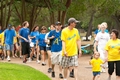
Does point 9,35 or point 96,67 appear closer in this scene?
point 96,67

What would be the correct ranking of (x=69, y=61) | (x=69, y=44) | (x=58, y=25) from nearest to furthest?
1. (x=69, y=44)
2. (x=69, y=61)
3. (x=58, y=25)

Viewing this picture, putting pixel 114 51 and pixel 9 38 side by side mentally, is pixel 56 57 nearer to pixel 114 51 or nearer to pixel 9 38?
pixel 114 51

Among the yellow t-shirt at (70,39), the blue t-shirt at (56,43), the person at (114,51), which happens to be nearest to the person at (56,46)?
the blue t-shirt at (56,43)

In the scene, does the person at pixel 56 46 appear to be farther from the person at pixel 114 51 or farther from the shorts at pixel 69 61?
the person at pixel 114 51

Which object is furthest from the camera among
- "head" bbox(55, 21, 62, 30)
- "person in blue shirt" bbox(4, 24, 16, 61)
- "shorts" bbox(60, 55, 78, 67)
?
"person in blue shirt" bbox(4, 24, 16, 61)

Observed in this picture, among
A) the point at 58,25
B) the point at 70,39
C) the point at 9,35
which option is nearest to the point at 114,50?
the point at 70,39

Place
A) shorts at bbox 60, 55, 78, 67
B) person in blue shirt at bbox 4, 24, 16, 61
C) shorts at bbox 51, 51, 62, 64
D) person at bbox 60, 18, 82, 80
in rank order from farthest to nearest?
person in blue shirt at bbox 4, 24, 16, 61
shorts at bbox 51, 51, 62, 64
shorts at bbox 60, 55, 78, 67
person at bbox 60, 18, 82, 80

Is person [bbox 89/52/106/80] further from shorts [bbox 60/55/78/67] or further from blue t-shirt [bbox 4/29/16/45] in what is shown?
blue t-shirt [bbox 4/29/16/45]

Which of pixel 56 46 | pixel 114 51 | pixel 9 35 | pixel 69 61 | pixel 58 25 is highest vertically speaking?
pixel 58 25

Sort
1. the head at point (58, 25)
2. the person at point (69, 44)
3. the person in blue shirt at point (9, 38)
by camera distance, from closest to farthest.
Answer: the person at point (69, 44), the head at point (58, 25), the person in blue shirt at point (9, 38)

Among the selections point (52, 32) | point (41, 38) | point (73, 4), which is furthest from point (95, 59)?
point (73, 4)

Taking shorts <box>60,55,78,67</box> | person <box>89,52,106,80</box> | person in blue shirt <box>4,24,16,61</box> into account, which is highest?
person in blue shirt <box>4,24,16,61</box>

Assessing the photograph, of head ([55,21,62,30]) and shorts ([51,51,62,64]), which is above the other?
head ([55,21,62,30])

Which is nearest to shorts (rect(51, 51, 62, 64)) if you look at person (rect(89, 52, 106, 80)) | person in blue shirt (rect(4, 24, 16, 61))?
person (rect(89, 52, 106, 80))
